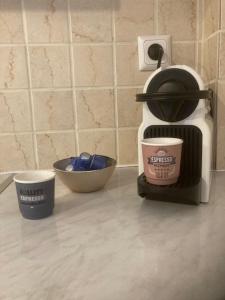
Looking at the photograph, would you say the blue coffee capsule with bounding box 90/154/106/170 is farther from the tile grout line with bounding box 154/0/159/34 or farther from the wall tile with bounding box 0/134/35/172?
the tile grout line with bounding box 154/0/159/34

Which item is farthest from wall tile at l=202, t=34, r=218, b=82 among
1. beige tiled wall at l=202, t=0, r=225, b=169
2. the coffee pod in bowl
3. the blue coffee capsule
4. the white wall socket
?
the coffee pod in bowl

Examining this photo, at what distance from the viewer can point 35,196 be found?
53cm

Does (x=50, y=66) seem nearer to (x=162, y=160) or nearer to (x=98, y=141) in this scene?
(x=98, y=141)

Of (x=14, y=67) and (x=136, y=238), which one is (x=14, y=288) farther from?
(x=14, y=67)

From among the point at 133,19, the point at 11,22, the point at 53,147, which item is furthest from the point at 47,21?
the point at 53,147

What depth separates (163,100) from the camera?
0.59 meters

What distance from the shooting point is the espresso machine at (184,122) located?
1.88ft

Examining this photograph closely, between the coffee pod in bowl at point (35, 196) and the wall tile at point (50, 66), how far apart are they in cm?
38

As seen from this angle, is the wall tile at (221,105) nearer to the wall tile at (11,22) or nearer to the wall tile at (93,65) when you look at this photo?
the wall tile at (93,65)

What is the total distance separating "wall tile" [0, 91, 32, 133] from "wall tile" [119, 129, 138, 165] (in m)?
0.29

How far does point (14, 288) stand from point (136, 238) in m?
0.20

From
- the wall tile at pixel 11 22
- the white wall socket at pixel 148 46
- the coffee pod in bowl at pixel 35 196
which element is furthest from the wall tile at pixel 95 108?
the coffee pod in bowl at pixel 35 196

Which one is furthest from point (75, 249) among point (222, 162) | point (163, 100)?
point (222, 162)

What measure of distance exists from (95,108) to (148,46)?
239 millimetres
